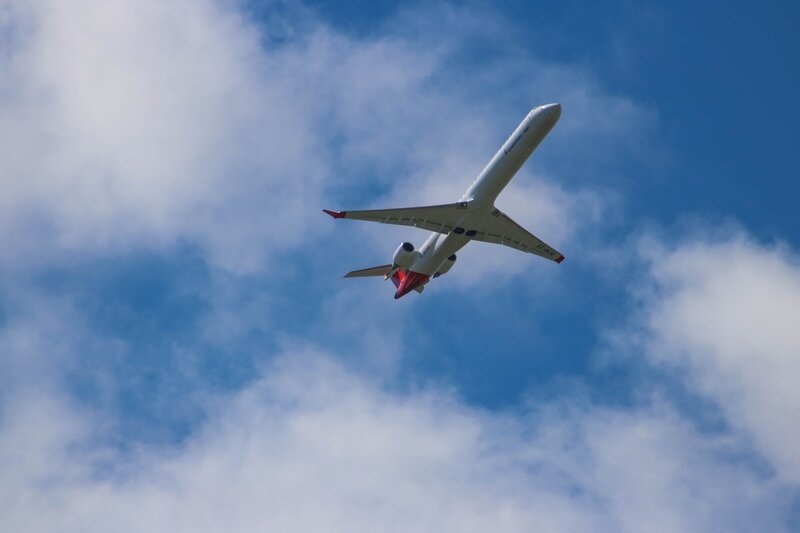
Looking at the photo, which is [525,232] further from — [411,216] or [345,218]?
[345,218]

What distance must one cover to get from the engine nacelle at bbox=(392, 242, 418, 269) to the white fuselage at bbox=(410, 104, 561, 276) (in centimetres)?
52

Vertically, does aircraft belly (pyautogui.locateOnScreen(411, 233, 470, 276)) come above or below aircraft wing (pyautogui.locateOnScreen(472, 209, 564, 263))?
below

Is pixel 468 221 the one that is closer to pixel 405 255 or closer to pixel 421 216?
pixel 421 216

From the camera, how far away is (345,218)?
71.3 m

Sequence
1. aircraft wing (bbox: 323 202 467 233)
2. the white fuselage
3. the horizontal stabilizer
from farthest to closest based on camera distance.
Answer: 1. the horizontal stabilizer
2. aircraft wing (bbox: 323 202 467 233)
3. the white fuselage

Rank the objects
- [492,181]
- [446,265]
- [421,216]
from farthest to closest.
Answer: [446,265] → [421,216] → [492,181]

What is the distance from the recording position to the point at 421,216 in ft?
236

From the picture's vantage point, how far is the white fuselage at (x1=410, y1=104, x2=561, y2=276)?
6712 centimetres

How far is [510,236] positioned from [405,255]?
318 inches

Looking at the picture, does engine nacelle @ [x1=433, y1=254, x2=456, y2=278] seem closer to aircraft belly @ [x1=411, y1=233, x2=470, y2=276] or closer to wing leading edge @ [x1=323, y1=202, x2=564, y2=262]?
aircraft belly @ [x1=411, y1=233, x2=470, y2=276]

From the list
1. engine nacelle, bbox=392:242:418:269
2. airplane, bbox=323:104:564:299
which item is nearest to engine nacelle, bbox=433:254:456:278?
airplane, bbox=323:104:564:299

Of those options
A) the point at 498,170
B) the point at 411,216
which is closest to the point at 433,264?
the point at 411,216

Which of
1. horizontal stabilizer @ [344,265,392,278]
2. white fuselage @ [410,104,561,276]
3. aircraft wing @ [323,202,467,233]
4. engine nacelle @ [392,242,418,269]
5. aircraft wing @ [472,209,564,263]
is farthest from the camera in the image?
horizontal stabilizer @ [344,265,392,278]

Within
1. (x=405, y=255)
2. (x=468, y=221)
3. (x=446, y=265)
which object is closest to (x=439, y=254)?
(x=446, y=265)
